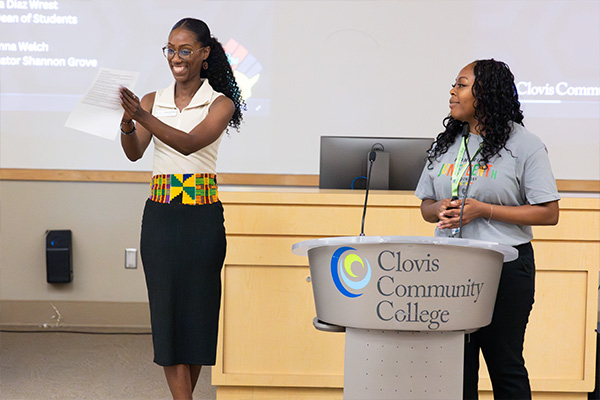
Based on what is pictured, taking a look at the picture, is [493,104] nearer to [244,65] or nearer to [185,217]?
[185,217]

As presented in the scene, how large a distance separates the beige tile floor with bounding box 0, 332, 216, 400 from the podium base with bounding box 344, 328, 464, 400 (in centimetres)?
165

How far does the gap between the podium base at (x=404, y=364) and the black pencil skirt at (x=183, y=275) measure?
0.74m


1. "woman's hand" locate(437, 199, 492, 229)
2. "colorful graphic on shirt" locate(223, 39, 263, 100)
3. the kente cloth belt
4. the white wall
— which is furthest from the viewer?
the white wall

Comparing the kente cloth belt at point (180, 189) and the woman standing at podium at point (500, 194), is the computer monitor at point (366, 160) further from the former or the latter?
the woman standing at podium at point (500, 194)

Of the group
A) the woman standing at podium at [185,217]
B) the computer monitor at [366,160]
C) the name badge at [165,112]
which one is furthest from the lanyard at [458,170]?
the computer monitor at [366,160]

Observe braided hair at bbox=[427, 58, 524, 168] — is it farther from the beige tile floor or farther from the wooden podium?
the beige tile floor

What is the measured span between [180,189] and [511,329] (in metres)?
1.05

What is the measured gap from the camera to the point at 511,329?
5.74 ft

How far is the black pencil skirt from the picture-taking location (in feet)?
6.61

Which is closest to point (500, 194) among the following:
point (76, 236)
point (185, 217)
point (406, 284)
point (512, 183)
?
point (512, 183)

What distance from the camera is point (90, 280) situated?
13.8ft

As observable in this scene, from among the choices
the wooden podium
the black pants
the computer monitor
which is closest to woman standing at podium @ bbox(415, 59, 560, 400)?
the black pants

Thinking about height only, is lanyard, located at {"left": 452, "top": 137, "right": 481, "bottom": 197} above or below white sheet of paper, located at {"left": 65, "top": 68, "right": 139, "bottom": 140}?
below

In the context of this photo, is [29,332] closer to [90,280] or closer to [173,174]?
[90,280]
